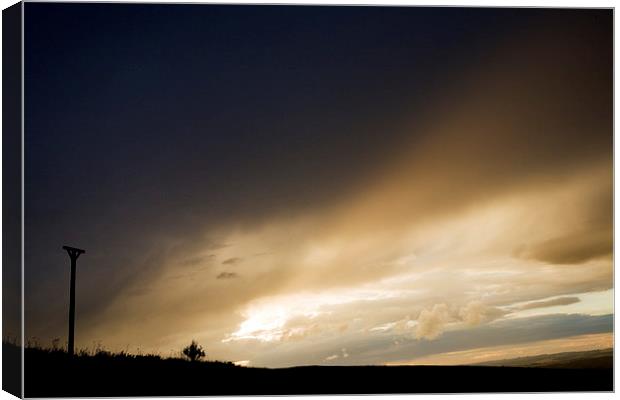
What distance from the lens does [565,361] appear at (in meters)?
12.2

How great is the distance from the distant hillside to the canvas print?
0.03m

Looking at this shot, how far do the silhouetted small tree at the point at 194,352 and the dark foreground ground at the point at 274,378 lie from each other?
0.09m

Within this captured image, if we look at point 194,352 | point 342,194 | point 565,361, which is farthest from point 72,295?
point 565,361

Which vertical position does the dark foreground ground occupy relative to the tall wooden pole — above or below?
below

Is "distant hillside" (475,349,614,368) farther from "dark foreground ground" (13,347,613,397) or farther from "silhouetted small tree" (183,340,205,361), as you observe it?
"silhouetted small tree" (183,340,205,361)

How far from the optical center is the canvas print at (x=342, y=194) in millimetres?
11891

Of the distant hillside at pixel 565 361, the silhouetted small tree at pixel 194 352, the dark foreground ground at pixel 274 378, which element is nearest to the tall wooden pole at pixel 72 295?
the dark foreground ground at pixel 274 378

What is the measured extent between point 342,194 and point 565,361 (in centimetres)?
268

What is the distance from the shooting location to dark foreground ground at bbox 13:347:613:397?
11508 millimetres

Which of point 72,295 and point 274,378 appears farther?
point 274,378

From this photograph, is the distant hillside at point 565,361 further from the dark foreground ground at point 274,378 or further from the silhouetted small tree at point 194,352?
the silhouetted small tree at point 194,352

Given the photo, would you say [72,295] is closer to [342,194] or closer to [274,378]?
[274,378]

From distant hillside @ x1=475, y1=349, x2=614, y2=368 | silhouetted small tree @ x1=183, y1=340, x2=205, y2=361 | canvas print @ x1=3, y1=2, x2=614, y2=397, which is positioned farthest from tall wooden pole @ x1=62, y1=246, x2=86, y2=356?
distant hillside @ x1=475, y1=349, x2=614, y2=368

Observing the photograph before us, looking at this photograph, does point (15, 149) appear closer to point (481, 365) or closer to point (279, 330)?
point (279, 330)
